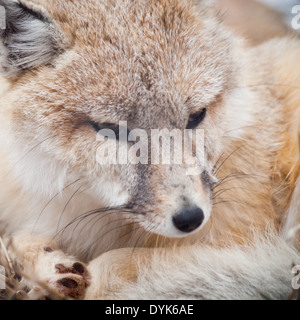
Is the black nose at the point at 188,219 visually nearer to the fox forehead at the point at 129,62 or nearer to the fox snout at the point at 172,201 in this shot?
the fox snout at the point at 172,201

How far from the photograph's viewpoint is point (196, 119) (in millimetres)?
1576

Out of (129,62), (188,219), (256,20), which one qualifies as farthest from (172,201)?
(256,20)

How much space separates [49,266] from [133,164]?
1.68 feet

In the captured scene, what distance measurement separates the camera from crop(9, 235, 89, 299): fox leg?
1537 millimetres

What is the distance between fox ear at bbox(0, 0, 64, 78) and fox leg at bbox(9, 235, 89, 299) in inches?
26.1

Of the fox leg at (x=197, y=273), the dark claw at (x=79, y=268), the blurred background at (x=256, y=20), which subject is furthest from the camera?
the blurred background at (x=256, y=20)

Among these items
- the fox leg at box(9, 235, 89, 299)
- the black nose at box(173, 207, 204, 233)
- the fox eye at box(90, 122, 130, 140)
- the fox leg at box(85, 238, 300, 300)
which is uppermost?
the fox eye at box(90, 122, 130, 140)

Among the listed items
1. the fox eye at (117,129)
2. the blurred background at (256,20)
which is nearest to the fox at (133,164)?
the fox eye at (117,129)

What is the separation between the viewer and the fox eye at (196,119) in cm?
155

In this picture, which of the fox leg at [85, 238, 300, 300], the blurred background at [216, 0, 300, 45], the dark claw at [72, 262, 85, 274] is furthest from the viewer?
the blurred background at [216, 0, 300, 45]

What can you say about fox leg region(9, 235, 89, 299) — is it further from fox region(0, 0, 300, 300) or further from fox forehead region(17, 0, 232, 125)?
fox forehead region(17, 0, 232, 125)

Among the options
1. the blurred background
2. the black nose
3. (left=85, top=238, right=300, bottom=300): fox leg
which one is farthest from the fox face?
the blurred background
